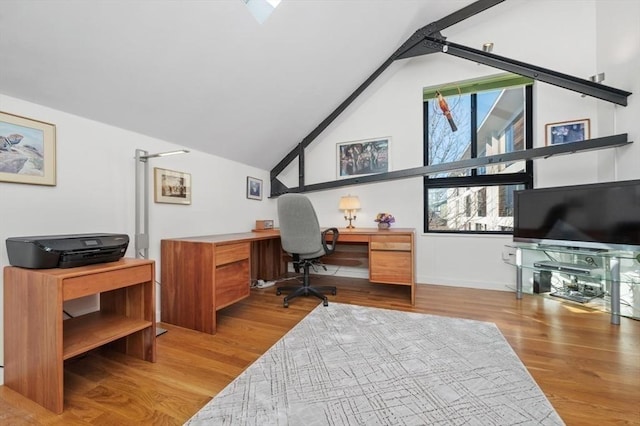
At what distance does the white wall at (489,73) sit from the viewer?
248cm

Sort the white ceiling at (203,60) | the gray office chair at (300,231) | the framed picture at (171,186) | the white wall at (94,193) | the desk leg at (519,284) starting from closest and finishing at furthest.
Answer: the white ceiling at (203,60)
the white wall at (94,193)
the framed picture at (171,186)
the gray office chair at (300,231)
the desk leg at (519,284)

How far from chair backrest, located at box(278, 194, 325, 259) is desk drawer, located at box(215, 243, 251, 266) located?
1.36 ft

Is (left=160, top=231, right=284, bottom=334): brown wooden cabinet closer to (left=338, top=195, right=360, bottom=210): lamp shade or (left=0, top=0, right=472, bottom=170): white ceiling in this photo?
(left=0, top=0, right=472, bottom=170): white ceiling

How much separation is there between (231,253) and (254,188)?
1.56 m

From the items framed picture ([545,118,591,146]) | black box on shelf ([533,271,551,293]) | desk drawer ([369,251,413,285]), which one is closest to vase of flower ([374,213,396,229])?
desk drawer ([369,251,413,285])

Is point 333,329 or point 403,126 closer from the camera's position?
point 333,329

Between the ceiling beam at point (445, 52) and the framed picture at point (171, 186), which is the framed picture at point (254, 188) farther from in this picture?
the framed picture at point (171, 186)

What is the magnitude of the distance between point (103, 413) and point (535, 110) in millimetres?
4602

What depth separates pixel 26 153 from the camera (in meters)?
1.45

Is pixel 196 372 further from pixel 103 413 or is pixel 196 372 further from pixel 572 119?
pixel 572 119

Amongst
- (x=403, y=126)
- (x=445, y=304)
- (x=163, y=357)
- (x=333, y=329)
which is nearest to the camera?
(x=163, y=357)

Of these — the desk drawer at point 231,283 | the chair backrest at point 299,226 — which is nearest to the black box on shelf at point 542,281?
the chair backrest at point 299,226

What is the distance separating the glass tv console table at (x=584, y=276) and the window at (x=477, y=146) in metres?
0.69

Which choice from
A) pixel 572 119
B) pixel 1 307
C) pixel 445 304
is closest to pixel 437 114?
pixel 572 119
